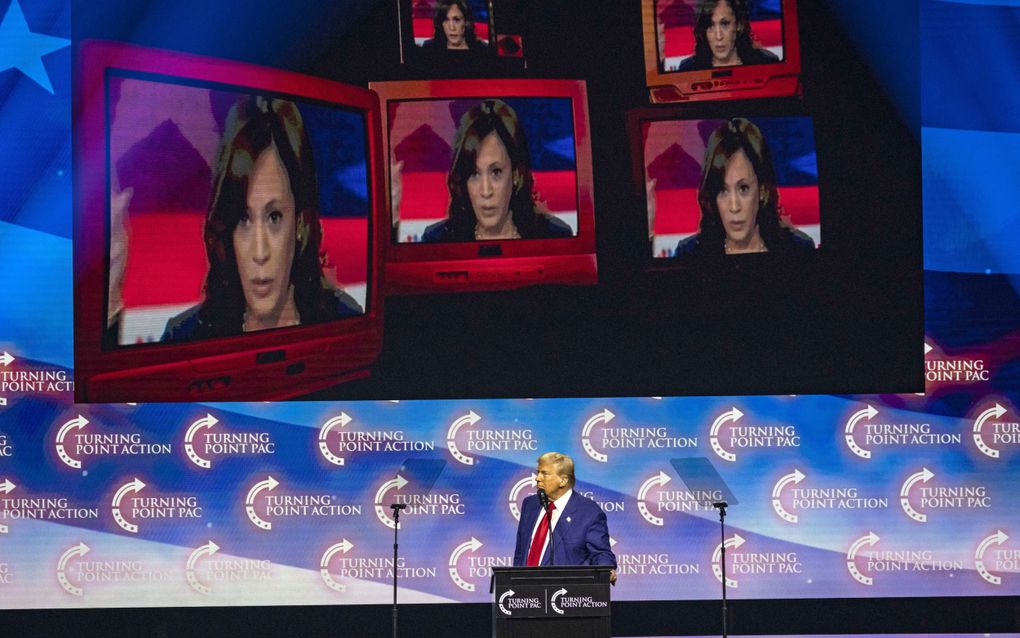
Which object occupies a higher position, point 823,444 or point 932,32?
point 932,32

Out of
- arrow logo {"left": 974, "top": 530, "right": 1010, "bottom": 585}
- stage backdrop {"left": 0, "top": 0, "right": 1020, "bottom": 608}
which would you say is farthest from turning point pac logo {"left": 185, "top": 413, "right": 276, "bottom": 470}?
arrow logo {"left": 974, "top": 530, "right": 1010, "bottom": 585}

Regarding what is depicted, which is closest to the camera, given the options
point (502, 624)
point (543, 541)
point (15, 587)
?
point (502, 624)

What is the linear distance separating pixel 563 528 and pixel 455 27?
3259mm

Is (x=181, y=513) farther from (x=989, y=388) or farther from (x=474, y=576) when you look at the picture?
(x=989, y=388)

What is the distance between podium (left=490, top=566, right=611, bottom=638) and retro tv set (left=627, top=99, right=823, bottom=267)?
9.27 feet

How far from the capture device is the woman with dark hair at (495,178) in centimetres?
835

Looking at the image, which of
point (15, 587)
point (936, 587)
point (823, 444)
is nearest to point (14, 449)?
point (15, 587)

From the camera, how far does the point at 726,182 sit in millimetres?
8406

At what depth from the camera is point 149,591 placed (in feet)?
26.7

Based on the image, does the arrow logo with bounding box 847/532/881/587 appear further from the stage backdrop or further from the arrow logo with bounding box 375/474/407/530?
the arrow logo with bounding box 375/474/407/530

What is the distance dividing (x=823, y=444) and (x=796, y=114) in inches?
75.7

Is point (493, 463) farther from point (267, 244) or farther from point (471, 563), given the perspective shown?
point (267, 244)

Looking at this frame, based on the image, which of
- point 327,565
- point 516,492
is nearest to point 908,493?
point 516,492

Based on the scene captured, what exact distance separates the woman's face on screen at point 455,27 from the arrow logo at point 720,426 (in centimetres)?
262
